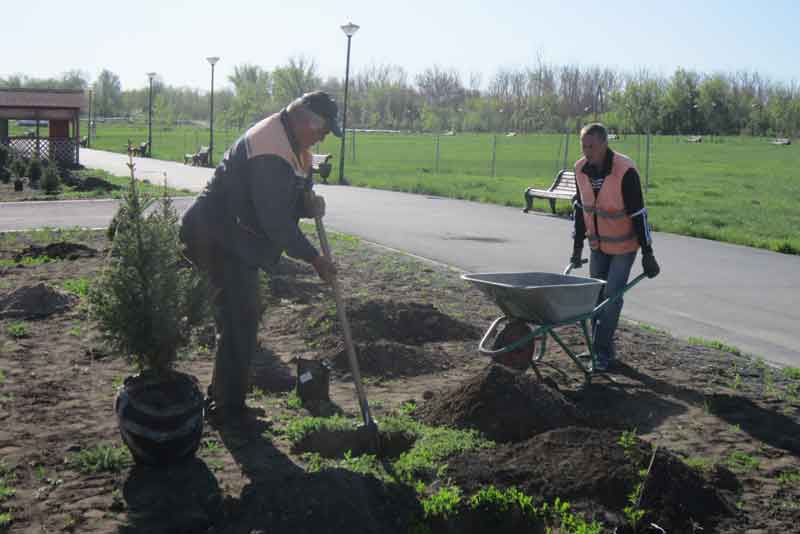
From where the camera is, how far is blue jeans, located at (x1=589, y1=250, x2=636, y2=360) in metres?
6.98

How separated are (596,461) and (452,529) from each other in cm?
81

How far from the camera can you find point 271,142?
16.1 ft

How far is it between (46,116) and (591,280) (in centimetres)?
3294

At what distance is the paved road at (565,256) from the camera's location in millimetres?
9039

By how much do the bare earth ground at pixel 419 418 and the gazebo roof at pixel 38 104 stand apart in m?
28.9

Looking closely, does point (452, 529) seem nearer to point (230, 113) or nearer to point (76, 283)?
point (76, 283)

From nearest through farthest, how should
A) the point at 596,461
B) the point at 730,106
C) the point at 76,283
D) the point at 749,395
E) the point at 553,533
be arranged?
the point at 553,533 → the point at 596,461 → the point at 749,395 → the point at 76,283 → the point at 730,106

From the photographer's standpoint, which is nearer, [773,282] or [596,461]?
[596,461]

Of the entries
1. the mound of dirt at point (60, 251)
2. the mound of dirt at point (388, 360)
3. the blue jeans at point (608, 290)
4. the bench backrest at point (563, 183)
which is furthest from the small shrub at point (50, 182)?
the blue jeans at point (608, 290)

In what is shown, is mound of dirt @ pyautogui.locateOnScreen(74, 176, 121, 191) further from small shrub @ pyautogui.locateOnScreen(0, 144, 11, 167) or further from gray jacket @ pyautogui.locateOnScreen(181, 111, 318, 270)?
gray jacket @ pyautogui.locateOnScreen(181, 111, 318, 270)

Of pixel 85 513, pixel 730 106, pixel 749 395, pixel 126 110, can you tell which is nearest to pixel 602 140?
pixel 749 395

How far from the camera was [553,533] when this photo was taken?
3846mm

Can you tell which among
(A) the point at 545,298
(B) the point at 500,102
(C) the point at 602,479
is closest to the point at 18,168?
(A) the point at 545,298

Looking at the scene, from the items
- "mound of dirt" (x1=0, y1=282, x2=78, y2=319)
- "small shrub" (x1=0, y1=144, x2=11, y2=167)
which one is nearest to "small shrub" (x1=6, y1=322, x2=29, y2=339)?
"mound of dirt" (x1=0, y1=282, x2=78, y2=319)
